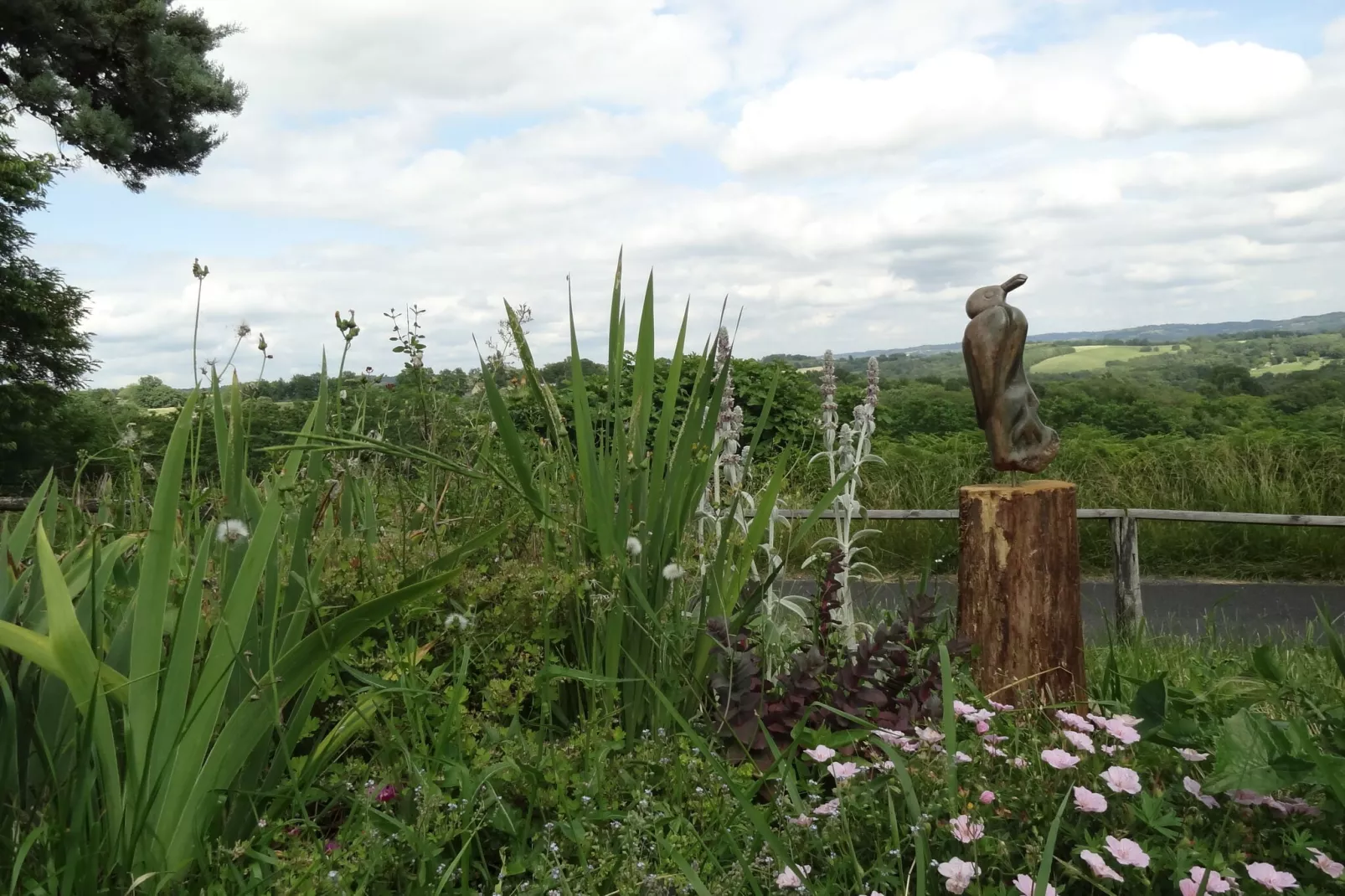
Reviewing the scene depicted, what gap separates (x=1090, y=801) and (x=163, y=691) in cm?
171

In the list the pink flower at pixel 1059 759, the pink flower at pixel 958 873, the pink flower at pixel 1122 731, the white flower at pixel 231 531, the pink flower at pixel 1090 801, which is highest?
the white flower at pixel 231 531

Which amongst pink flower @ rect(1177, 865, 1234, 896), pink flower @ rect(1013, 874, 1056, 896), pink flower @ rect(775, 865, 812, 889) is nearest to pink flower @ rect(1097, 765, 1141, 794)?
pink flower @ rect(1177, 865, 1234, 896)

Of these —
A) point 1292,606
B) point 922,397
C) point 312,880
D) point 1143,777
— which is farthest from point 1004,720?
point 922,397

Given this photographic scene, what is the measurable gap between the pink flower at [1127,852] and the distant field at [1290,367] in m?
16.7

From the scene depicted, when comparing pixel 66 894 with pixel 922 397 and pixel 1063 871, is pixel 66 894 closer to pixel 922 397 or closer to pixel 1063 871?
pixel 1063 871

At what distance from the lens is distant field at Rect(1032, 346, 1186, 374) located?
20641mm

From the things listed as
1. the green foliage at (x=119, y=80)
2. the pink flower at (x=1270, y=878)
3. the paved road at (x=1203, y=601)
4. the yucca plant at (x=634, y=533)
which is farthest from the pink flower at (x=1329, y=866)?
the green foliage at (x=119, y=80)

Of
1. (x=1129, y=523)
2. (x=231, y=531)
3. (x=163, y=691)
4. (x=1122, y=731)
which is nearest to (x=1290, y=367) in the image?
(x=1129, y=523)

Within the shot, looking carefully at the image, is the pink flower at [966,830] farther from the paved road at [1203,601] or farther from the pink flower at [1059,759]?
the paved road at [1203,601]

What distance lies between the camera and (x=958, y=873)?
162cm

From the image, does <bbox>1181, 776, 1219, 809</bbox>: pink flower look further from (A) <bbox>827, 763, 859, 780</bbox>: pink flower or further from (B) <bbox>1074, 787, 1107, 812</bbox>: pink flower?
(A) <bbox>827, 763, 859, 780</bbox>: pink flower

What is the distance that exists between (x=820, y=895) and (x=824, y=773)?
542 millimetres

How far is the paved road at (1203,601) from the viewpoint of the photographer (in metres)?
6.86

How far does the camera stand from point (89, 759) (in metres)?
1.78
